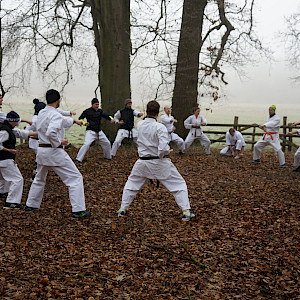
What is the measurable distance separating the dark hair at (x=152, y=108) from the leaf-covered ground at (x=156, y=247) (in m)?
1.80

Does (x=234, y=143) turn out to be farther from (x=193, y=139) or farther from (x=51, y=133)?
(x=51, y=133)

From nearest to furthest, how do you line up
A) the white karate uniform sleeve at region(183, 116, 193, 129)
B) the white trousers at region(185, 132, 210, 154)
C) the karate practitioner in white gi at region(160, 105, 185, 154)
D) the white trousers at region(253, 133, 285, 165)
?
the white trousers at region(253, 133, 285, 165), the karate practitioner in white gi at region(160, 105, 185, 154), the white karate uniform sleeve at region(183, 116, 193, 129), the white trousers at region(185, 132, 210, 154)

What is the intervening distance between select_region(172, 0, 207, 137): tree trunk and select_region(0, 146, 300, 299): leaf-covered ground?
22.7 feet

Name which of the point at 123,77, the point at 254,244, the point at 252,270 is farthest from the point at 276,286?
the point at 123,77

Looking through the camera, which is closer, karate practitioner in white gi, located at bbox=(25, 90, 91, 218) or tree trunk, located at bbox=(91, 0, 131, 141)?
karate practitioner in white gi, located at bbox=(25, 90, 91, 218)

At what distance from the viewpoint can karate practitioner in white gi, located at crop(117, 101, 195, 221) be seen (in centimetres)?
607

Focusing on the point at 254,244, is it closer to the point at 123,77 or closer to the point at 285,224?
the point at 285,224

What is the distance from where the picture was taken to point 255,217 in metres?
6.76

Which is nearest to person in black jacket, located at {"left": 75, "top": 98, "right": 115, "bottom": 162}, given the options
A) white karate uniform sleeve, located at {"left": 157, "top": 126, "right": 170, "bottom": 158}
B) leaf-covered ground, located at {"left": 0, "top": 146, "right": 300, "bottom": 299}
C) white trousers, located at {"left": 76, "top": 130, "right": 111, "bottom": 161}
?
white trousers, located at {"left": 76, "top": 130, "right": 111, "bottom": 161}

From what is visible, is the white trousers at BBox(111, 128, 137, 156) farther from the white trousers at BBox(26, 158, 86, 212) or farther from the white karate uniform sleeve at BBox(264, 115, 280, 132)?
the white trousers at BBox(26, 158, 86, 212)

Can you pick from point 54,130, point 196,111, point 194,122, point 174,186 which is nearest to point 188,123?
point 194,122

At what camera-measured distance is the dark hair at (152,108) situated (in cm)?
613

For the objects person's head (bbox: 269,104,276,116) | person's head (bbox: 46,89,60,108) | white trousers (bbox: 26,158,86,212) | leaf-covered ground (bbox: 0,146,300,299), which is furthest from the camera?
person's head (bbox: 269,104,276,116)

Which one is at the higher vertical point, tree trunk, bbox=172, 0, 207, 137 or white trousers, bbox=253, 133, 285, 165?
tree trunk, bbox=172, 0, 207, 137
